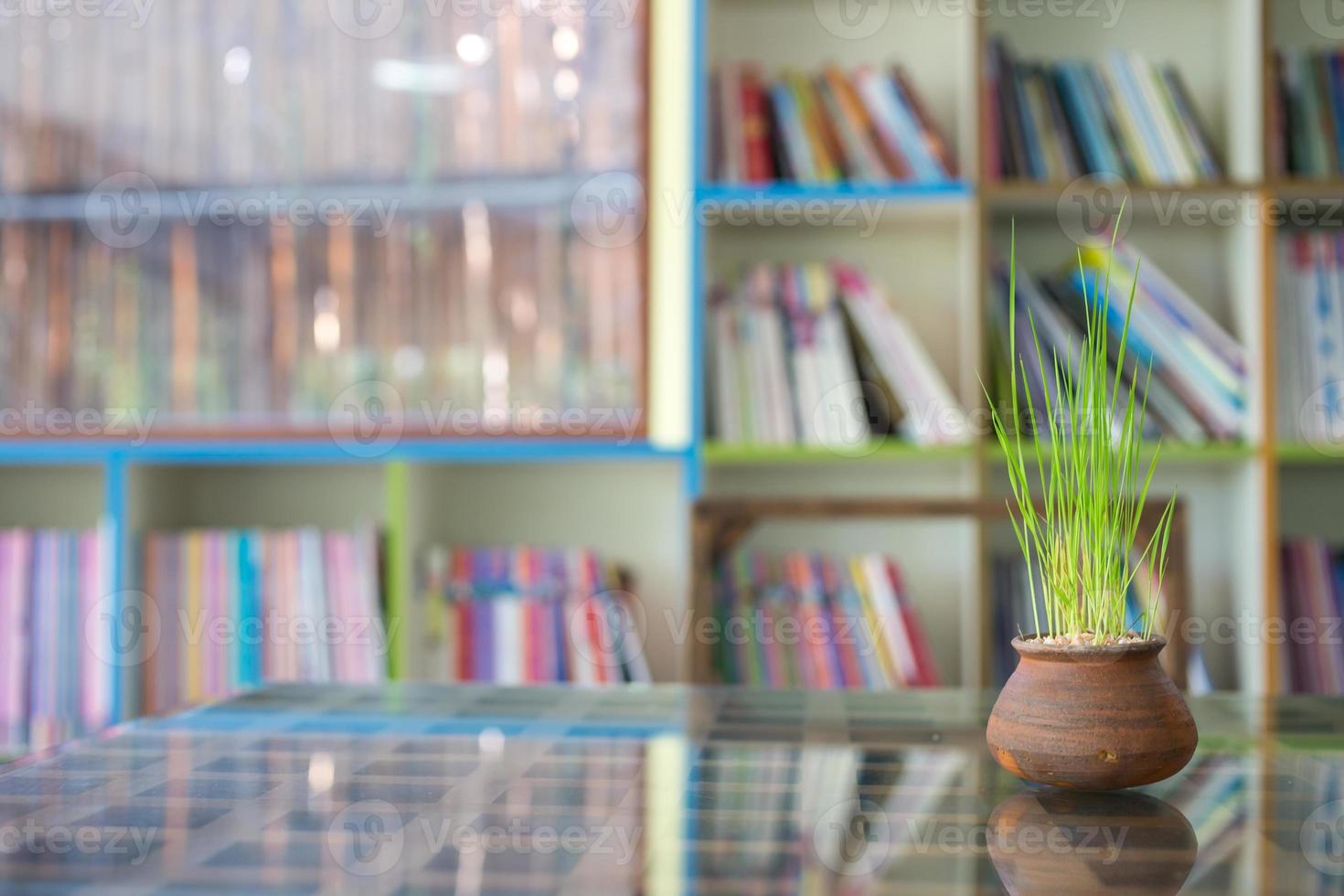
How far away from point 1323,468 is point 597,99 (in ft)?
5.11

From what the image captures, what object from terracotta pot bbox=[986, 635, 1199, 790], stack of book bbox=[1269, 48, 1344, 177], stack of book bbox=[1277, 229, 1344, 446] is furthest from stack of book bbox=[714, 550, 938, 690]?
terracotta pot bbox=[986, 635, 1199, 790]

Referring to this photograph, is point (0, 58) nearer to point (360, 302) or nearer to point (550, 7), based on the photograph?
point (360, 302)

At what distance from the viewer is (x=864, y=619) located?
221cm

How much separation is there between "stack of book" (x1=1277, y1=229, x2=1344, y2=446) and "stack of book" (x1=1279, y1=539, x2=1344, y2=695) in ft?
0.78

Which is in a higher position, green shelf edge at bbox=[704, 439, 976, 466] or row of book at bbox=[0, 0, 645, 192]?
row of book at bbox=[0, 0, 645, 192]

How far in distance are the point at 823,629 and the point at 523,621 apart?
1.81ft

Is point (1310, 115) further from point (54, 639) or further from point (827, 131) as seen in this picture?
point (54, 639)

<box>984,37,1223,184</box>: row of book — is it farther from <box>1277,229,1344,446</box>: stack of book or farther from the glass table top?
the glass table top

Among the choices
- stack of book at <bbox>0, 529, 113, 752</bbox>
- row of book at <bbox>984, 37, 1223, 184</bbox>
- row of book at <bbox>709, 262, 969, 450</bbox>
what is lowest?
stack of book at <bbox>0, 529, 113, 752</bbox>

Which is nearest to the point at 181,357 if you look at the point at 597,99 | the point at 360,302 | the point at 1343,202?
the point at 360,302

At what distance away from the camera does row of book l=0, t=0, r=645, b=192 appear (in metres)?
2.30

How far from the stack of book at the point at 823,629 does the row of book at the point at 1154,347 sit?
42 centimetres

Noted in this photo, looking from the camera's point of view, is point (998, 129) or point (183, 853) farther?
point (998, 129)

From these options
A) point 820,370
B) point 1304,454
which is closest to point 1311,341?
point 1304,454
